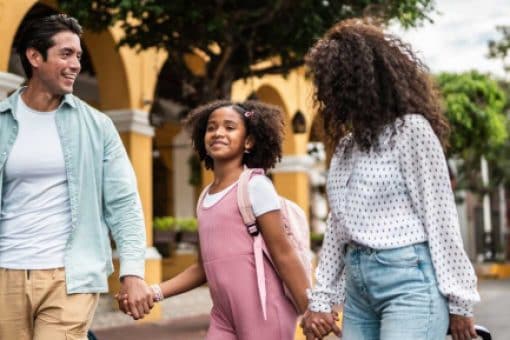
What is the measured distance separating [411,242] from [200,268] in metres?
1.28

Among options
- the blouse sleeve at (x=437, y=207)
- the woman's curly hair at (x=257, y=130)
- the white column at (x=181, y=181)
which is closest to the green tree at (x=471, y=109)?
the white column at (x=181, y=181)

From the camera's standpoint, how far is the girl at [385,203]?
9.57 feet

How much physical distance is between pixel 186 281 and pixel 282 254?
52cm

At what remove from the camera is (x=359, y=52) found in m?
3.12

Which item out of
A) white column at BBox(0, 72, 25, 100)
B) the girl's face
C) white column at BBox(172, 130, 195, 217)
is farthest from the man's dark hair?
white column at BBox(172, 130, 195, 217)

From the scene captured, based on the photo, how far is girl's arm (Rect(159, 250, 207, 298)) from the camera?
3.92m

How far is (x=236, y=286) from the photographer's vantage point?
143 inches

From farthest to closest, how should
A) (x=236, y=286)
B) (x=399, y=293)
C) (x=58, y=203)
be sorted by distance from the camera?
(x=236, y=286) < (x=58, y=203) < (x=399, y=293)

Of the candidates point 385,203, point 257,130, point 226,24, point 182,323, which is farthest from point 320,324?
point 182,323

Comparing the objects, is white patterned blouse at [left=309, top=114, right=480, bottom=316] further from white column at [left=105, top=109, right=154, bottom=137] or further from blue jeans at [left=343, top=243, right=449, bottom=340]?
white column at [left=105, top=109, right=154, bottom=137]

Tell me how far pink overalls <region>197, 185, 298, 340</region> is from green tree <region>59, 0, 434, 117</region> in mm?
5916

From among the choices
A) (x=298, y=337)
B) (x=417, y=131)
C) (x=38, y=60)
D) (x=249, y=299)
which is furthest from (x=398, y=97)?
(x=298, y=337)

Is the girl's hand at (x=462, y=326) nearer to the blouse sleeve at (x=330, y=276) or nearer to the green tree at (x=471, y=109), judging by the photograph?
the blouse sleeve at (x=330, y=276)

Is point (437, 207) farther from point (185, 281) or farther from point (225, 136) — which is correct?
point (185, 281)
